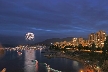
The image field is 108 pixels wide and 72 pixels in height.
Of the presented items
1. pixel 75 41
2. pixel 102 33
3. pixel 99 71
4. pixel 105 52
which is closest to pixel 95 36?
pixel 102 33

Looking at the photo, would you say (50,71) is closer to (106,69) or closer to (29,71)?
(29,71)

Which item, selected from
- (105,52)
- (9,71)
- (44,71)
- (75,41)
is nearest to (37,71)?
(44,71)

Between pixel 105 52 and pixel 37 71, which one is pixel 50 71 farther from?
pixel 105 52

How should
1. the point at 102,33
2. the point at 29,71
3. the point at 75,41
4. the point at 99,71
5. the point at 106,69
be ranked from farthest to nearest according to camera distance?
the point at 75,41 < the point at 102,33 < the point at 29,71 < the point at 99,71 < the point at 106,69

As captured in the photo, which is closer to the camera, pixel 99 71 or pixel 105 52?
pixel 99 71

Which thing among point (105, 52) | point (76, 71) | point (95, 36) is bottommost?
point (76, 71)

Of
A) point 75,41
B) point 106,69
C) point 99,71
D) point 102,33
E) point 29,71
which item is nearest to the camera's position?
point 106,69

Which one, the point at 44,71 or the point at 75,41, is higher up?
the point at 75,41

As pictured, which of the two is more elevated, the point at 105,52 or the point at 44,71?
the point at 105,52

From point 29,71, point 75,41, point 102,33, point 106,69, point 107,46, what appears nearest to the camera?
point 106,69
